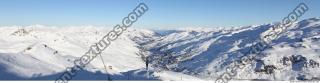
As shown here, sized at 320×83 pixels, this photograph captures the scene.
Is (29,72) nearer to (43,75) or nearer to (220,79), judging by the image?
(43,75)

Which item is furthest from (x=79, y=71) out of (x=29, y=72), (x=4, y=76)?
(x=4, y=76)

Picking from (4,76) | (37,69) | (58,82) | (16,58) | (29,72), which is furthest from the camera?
(16,58)

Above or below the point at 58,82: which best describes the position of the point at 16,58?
above

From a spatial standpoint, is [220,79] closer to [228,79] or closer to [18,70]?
[228,79]

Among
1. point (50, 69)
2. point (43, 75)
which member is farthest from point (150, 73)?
point (43, 75)

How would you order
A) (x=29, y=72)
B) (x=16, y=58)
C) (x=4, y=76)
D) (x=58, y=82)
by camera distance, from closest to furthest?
(x=58, y=82) → (x=4, y=76) → (x=29, y=72) → (x=16, y=58)

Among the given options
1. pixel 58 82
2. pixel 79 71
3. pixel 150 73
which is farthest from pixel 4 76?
pixel 58 82

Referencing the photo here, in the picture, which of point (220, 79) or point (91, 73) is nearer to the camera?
point (220, 79)

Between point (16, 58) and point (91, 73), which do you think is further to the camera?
point (16, 58)

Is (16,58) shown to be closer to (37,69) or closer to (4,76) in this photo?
(37,69)
